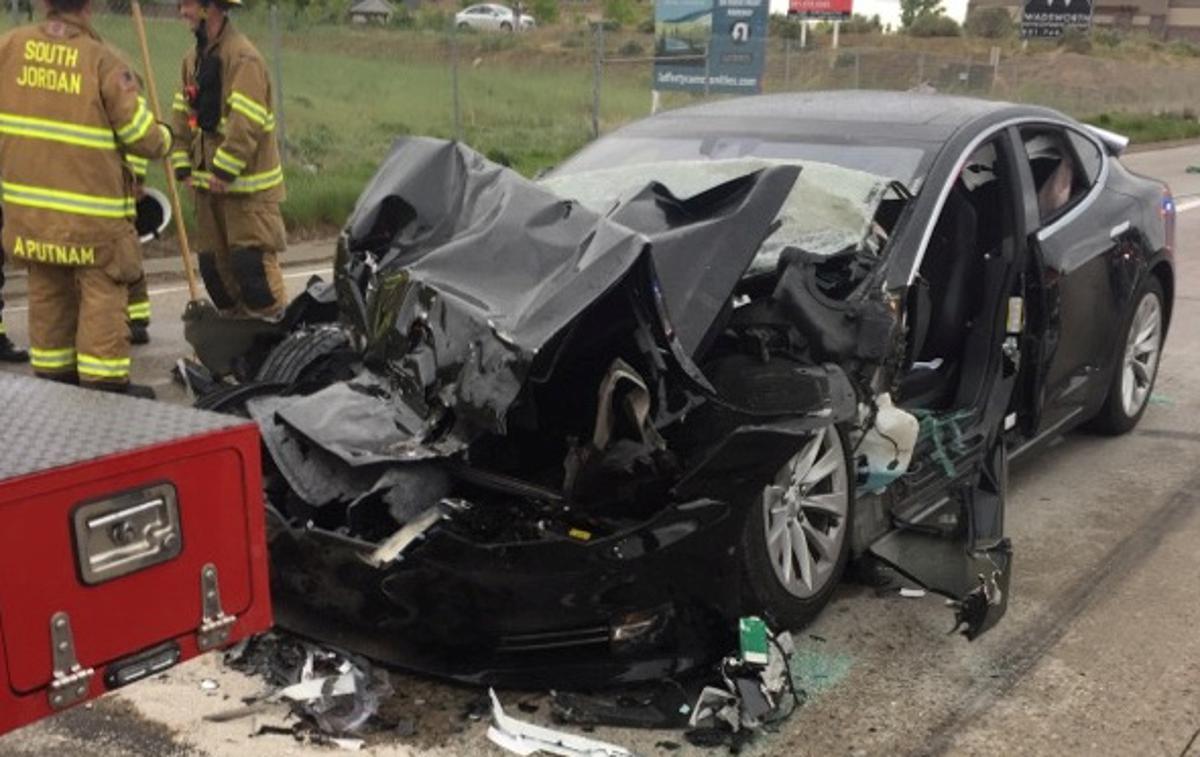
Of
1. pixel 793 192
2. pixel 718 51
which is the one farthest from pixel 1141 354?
pixel 718 51

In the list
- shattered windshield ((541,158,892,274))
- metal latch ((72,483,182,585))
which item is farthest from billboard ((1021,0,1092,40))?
metal latch ((72,483,182,585))

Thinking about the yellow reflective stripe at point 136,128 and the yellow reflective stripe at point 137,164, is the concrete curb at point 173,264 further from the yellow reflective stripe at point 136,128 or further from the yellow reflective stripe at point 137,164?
the yellow reflective stripe at point 136,128

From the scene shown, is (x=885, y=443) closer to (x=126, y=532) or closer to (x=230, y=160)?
(x=126, y=532)

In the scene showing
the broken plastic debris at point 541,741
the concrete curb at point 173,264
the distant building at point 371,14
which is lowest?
the concrete curb at point 173,264

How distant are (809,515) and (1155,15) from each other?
323 ft

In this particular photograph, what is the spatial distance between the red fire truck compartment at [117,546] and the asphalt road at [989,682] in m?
1.07

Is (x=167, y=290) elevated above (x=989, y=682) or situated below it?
below

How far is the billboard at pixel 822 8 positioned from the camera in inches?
1517

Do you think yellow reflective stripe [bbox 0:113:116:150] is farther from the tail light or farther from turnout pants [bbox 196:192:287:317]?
the tail light

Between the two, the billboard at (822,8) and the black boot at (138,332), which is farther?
the billboard at (822,8)

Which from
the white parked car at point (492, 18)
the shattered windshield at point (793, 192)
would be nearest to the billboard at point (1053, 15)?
the white parked car at point (492, 18)

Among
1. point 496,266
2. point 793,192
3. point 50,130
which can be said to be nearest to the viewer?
point 496,266

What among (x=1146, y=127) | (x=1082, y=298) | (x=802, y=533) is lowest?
(x=1146, y=127)

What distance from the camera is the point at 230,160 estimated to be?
6.30m
